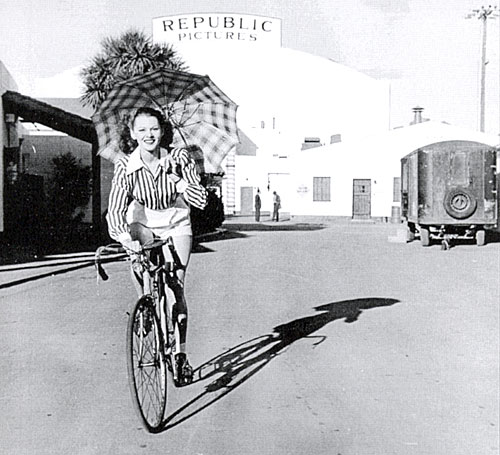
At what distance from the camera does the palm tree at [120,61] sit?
72.0ft

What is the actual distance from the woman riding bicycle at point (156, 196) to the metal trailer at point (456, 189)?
52.6 feet

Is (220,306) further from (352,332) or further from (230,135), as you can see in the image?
(230,135)

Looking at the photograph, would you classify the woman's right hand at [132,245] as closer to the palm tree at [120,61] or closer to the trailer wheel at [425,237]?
the trailer wheel at [425,237]

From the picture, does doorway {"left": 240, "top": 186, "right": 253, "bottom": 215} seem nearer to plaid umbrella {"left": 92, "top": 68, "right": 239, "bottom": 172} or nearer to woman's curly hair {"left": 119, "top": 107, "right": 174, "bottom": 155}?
woman's curly hair {"left": 119, "top": 107, "right": 174, "bottom": 155}

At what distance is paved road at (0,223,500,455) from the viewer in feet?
14.8

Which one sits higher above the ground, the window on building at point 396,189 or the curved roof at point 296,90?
the curved roof at point 296,90

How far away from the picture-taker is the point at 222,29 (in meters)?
39.2

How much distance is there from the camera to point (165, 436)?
4.51m

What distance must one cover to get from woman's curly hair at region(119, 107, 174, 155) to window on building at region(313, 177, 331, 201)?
34150mm

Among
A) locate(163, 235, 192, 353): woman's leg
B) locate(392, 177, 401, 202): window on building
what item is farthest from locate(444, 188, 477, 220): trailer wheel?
locate(392, 177, 401, 202): window on building

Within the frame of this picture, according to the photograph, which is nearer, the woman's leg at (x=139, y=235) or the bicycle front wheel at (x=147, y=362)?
the bicycle front wheel at (x=147, y=362)

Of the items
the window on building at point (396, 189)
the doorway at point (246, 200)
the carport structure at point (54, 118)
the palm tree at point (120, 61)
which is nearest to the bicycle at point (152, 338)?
the carport structure at point (54, 118)

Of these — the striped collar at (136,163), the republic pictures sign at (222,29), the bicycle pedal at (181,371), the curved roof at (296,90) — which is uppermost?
the republic pictures sign at (222,29)

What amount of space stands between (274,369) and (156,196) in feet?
5.85
